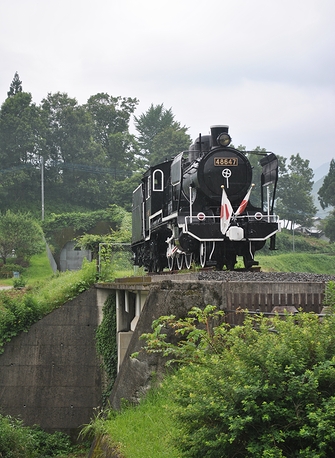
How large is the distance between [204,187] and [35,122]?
5313cm

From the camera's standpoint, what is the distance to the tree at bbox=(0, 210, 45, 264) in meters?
48.8

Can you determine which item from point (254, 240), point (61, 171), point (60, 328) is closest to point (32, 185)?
point (61, 171)

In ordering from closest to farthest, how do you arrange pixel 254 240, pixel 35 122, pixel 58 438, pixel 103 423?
pixel 103 423 < pixel 254 240 < pixel 58 438 < pixel 35 122

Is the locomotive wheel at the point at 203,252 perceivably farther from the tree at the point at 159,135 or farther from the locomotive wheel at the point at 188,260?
the tree at the point at 159,135

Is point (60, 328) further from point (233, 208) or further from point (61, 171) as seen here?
point (61, 171)

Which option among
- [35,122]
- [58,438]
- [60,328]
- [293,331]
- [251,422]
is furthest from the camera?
[35,122]

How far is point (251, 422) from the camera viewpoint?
5770 millimetres

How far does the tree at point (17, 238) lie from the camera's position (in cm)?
4881

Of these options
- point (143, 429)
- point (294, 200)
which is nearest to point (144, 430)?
point (143, 429)

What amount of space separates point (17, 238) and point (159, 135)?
2830 centimetres

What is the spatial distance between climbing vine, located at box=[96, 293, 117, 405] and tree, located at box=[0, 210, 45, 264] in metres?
31.1

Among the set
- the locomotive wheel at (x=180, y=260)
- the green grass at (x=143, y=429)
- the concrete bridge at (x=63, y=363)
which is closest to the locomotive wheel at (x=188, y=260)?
the locomotive wheel at (x=180, y=260)

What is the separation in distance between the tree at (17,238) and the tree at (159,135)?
20.2 m

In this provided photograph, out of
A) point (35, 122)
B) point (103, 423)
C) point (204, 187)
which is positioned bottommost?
point (103, 423)
